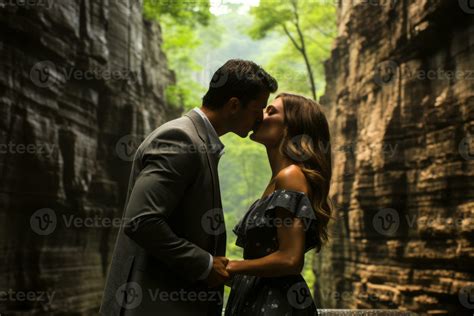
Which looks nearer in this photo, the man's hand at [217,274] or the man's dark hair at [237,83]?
the man's hand at [217,274]

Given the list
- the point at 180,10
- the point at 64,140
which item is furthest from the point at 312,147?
the point at 180,10

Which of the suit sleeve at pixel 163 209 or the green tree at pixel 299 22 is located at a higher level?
the green tree at pixel 299 22

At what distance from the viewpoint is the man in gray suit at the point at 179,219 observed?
258 cm

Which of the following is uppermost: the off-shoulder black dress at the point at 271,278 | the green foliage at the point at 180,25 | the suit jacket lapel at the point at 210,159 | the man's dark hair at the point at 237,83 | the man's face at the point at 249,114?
the green foliage at the point at 180,25

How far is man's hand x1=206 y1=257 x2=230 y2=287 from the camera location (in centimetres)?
272

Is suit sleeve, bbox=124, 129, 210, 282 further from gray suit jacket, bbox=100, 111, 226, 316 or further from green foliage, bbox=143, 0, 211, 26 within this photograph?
green foliage, bbox=143, 0, 211, 26

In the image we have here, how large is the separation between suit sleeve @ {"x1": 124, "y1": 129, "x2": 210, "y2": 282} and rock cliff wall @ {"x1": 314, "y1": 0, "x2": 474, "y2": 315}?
8.02 metres

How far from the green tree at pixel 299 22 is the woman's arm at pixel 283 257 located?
834 inches

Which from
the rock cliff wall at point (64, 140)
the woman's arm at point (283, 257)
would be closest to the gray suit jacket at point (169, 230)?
the woman's arm at point (283, 257)

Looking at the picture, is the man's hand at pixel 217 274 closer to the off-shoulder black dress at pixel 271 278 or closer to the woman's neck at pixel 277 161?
the off-shoulder black dress at pixel 271 278

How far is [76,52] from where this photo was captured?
13703 millimetres

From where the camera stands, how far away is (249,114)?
310cm

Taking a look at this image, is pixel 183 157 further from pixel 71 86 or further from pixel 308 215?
pixel 71 86

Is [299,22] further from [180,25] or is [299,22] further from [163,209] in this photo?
[163,209]
